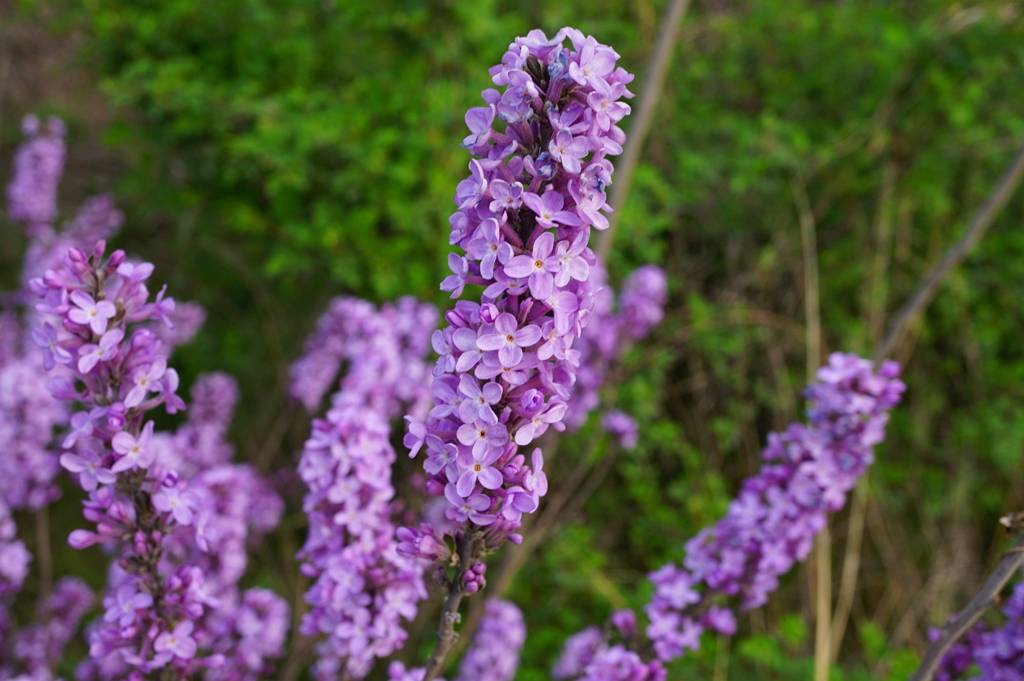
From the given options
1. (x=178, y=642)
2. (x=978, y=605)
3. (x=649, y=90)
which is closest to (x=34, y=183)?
(x=649, y=90)

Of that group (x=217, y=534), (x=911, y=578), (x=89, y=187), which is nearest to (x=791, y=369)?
(x=911, y=578)

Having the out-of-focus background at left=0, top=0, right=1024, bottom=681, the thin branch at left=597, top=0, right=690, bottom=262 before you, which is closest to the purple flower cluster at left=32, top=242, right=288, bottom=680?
the thin branch at left=597, top=0, right=690, bottom=262

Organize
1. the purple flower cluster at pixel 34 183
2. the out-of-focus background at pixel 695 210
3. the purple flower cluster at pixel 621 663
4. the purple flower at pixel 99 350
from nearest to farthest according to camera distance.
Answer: the purple flower at pixel 99 350, the purple flower cluster at pixel 621 663, the out-of-focus background at pixel 695 210, the purple flower cluster at pixel 34 183

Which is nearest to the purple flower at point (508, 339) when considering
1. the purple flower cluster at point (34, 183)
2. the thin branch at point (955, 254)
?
the thin branch at point (955, 254)

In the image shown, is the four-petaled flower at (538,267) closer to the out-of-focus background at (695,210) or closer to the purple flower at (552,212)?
the purple flower at (552,212)

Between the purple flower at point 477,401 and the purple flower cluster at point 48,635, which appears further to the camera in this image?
the purple flower cluster at point 48,635

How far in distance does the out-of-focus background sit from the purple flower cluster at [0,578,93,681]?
3.36 feet

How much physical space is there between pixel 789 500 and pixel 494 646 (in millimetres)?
1066

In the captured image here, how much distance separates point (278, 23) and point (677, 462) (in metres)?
2.77

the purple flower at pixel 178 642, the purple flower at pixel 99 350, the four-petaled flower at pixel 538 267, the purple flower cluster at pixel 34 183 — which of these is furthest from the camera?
the purple flower cluster at pixel 34 183

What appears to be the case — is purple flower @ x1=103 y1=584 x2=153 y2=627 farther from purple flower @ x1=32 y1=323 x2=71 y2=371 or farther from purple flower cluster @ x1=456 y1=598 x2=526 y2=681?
purple flower cluster @ x1=456 y1=598 x2=526 y2=681

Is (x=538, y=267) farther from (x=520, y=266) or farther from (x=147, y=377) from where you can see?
(x=147, y=377)

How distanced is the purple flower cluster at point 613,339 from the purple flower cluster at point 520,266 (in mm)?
2091

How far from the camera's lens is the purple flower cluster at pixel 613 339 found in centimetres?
337
